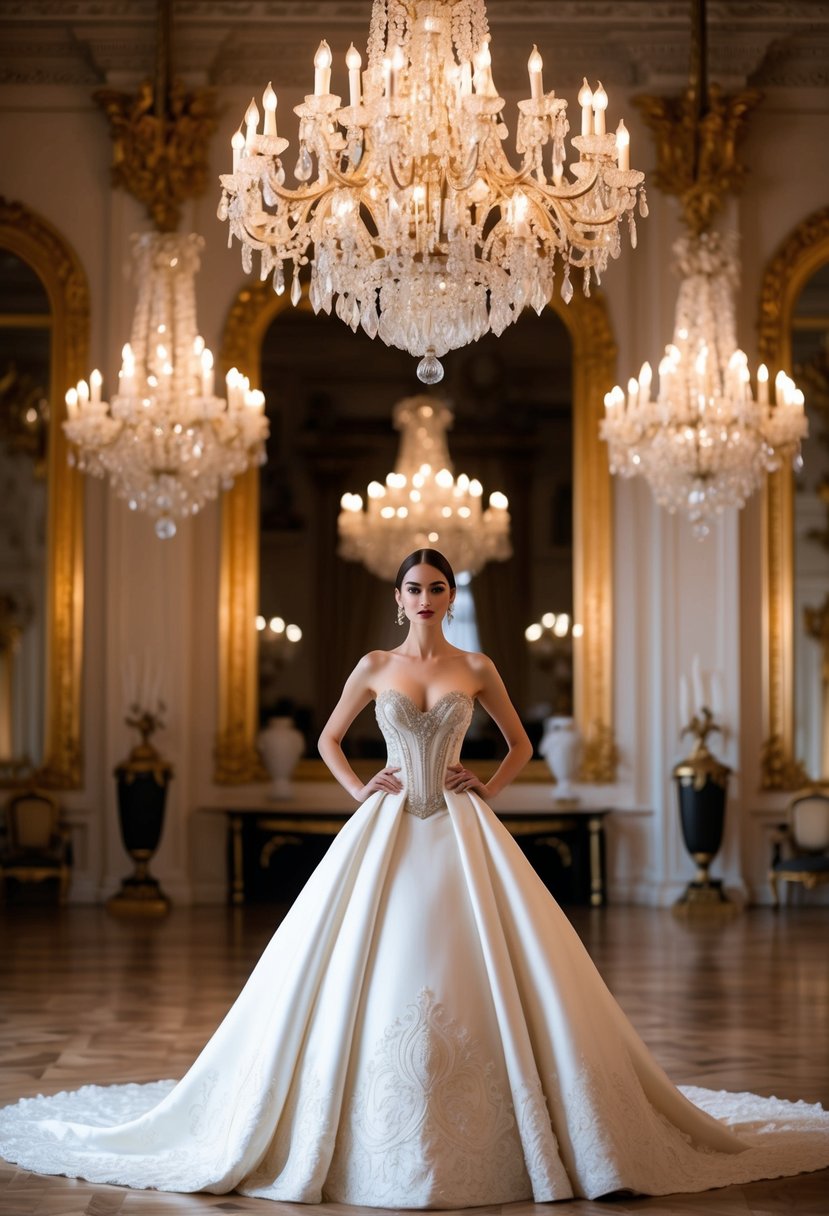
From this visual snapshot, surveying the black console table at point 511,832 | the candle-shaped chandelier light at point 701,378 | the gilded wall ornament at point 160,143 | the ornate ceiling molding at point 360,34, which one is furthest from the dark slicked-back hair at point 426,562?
the ornate ceiling molding at point 360,34

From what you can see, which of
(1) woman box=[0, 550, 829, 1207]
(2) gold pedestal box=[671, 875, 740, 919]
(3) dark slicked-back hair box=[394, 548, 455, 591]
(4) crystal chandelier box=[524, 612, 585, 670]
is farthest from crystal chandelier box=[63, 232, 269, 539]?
(1) woman box=[0, 550, 829, 1207]

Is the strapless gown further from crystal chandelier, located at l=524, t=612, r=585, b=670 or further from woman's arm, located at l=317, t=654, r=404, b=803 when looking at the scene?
crystal chandelier, located at l=524, t=612, r=585, b=670

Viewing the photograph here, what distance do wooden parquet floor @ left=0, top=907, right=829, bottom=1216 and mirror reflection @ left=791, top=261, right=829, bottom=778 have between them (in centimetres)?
133

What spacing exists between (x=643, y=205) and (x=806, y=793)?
19.5 ft

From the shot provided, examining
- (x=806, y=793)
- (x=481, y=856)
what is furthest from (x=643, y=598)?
(x=481, y=856)

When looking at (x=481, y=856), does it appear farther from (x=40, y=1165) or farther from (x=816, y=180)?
(x=816, y=180)

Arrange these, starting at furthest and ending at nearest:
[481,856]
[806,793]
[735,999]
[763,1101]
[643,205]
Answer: [806,793] < [735,999] < [643,205] < [763,1101] < [481,856]

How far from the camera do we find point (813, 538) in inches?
436

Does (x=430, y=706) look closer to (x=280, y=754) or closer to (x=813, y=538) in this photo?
(x=280, y=754)

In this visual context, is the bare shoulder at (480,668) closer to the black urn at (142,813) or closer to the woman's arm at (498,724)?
the woman's arm at (498,724)

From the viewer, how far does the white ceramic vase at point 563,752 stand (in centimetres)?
1062

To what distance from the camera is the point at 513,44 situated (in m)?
11.0

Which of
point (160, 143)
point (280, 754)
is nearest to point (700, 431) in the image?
point (280, 754)

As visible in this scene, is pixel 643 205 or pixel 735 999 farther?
pixel 735 999
